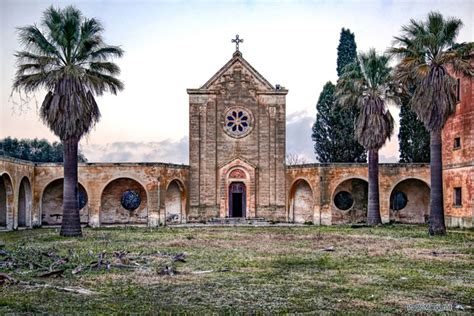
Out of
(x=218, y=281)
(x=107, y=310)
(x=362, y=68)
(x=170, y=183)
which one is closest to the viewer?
(x=107, y=310)

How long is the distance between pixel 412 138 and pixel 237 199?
13903mm

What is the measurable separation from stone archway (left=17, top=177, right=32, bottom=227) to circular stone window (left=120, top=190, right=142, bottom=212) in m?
6.44

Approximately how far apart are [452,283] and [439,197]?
13.1 meters

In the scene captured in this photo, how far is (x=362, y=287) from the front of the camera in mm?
10883

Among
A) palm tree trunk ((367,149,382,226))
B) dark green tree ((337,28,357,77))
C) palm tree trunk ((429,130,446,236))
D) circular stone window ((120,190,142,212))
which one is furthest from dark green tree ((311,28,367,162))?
palm tree trunk ((429,130,446,236))

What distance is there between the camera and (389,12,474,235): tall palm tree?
23.2 metres

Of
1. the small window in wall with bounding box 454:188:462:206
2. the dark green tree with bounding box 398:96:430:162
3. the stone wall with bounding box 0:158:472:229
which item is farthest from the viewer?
the dark green tree with bounding box 398:96:430:162

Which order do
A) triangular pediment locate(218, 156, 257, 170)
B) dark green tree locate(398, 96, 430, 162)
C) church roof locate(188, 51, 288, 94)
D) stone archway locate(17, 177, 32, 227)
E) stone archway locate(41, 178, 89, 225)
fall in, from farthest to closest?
1. dark green tree locate(398, 96, 430, 162)
2. church roof locate(188, 51, 288, 94)
3. triangular pediment locate(218, 156, 257, 170)
4. stone archway locate(41, 178, 89, 225)
5. stone archway locate(17, 177, 32, 227)

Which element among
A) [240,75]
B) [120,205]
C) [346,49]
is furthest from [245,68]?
[120,205]

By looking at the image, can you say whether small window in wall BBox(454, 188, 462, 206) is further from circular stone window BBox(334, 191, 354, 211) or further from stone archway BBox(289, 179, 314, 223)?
stone archway BBox(289, 179, 314, 223)

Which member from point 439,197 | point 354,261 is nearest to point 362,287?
point 354,261

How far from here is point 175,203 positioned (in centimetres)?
3675

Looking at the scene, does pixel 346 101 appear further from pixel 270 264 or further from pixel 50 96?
pixel 270 264

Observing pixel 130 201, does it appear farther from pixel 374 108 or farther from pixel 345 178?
pixel 374 108
